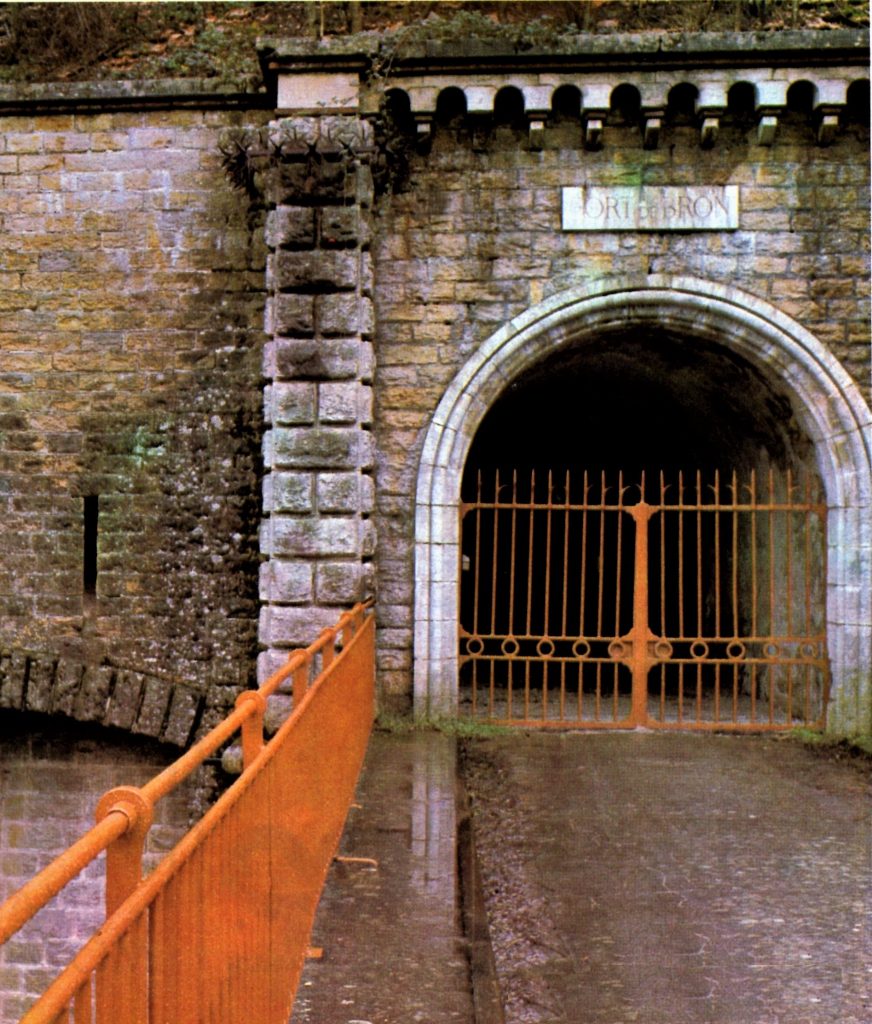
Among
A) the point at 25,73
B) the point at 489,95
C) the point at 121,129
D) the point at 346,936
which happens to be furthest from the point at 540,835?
the point at 25,73

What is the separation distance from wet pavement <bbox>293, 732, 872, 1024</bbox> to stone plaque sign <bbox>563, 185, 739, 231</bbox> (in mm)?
3920

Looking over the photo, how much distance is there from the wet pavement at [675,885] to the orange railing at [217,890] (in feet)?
2.67

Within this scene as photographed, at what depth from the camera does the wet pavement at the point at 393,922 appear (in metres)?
3.08

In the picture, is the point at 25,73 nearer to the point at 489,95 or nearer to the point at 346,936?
the point at 489,95

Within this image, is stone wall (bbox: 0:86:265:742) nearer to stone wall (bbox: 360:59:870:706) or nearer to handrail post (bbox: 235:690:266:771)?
stone wall (bbox: 360:59:870:706)

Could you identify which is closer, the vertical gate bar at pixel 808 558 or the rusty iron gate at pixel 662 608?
the rusty iron gate at pixel 662 608

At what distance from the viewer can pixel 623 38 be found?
278 inches

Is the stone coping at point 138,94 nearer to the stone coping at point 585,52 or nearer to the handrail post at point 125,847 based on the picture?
the stone coping at point 585,52

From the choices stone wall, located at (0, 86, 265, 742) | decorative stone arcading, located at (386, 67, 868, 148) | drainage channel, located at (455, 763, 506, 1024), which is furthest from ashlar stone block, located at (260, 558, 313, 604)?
decorative stone arcading, located at (386, 67, 868, 148)

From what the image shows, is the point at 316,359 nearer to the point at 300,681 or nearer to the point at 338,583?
the point at 338,583

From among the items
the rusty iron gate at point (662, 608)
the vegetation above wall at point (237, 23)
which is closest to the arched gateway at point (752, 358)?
the rusty iron gate at point (662, 608)

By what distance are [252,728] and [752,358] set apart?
5953mm

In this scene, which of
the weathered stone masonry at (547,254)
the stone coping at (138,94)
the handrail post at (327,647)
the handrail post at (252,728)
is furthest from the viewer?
the stone coping at (138,94)

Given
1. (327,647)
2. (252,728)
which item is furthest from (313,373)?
(252,728)
